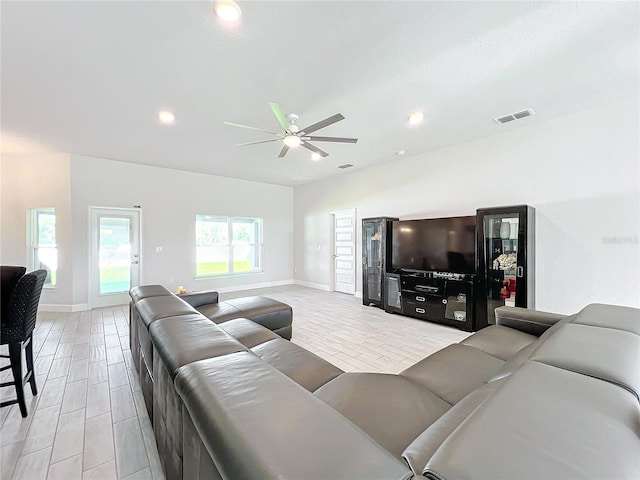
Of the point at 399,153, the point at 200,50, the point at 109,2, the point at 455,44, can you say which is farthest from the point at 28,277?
the point at 399,153

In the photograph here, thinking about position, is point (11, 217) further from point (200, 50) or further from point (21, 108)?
point (200, 50)

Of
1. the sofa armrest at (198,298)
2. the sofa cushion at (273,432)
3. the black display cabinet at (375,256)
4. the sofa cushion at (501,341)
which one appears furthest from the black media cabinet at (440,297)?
the sofa cushion at (273,432)

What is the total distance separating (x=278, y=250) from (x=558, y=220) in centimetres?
608

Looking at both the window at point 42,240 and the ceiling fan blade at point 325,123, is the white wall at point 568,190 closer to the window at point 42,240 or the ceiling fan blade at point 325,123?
the ceiling fan blade at point 325,123

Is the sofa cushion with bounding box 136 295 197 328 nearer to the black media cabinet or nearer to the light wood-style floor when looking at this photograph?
the light wood-style floor

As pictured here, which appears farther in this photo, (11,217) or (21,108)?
(11,217)

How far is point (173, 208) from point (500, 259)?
627 centimetres

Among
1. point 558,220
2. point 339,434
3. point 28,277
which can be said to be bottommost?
point 339,434

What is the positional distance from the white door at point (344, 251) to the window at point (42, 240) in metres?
5.60

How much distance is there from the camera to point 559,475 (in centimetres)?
56

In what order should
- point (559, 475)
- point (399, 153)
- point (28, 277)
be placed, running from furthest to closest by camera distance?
1. point (399, 153)
2. point (28, 277)
3. point (559, 475)

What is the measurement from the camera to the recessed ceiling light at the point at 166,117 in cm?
332

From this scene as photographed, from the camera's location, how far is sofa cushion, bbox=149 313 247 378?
1.21 meters

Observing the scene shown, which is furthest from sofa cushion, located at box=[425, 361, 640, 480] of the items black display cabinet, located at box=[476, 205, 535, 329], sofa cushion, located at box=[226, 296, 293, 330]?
black display cabinet, located at box=[476, 205, 535, 329]
